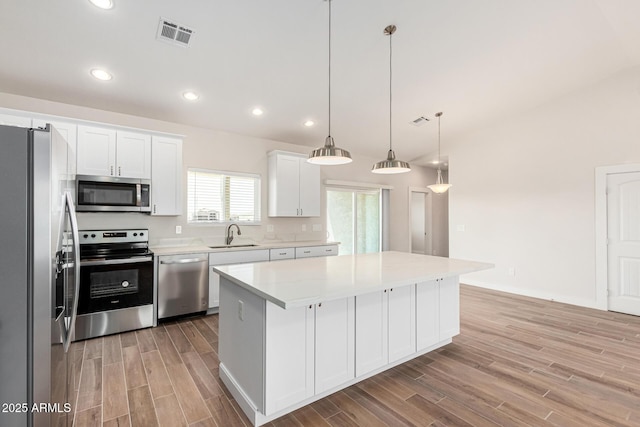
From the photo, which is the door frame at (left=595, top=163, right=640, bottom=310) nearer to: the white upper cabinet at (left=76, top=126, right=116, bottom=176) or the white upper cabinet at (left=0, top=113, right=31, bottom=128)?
the white upper cabinet at (left=76, top=126, right=116, bottom=176)

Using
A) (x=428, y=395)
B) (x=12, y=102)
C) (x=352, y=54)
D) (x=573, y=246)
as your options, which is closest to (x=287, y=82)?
(x=352, y=54)

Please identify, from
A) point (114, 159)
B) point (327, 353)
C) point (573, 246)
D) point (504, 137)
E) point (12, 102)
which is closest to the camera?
point (327, 353)

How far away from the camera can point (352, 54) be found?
10.6 feet

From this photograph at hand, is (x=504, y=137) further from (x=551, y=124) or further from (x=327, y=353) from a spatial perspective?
(x=327, y=353)

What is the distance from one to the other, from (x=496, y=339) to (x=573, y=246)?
2507 millimetres

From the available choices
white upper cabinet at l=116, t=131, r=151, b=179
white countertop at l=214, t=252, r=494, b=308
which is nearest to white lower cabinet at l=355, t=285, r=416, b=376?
white countertop at l=214, t=252, r=494, b=308

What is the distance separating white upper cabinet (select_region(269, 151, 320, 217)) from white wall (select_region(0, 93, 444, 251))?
10.1 inches

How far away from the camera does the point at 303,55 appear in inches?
123

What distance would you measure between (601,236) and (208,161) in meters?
5.78

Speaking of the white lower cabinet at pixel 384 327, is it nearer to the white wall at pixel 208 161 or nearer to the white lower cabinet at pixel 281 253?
the white lower cabinet at pixel 281 253

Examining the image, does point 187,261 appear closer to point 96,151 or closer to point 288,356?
point 96,151

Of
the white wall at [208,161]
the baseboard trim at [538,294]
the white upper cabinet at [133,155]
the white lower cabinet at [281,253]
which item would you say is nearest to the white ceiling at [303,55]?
the white wall at [208,161]

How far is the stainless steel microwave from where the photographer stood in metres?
3.20

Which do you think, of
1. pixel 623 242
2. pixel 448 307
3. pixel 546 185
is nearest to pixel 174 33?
pixel 448 307
